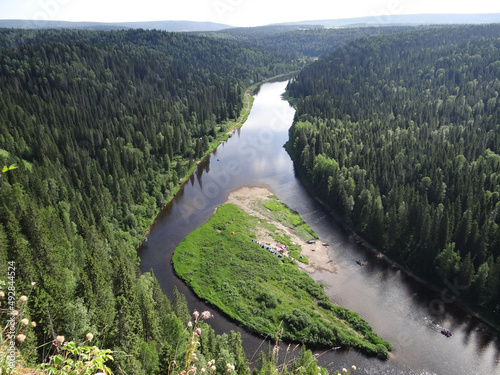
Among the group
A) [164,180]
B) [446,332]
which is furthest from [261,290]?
[164,180]

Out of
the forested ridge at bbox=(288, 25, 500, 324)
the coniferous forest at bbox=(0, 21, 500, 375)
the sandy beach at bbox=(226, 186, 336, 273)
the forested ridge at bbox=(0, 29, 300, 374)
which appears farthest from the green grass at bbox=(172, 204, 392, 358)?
the forested ridge at bbox=(288, 25, 500, 324)

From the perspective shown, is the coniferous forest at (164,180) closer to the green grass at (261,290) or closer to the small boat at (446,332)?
the small boat at (446,332)

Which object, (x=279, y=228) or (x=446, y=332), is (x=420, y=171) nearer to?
(x=279, y=228)

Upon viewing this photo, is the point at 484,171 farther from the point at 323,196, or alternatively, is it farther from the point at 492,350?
the point at 492,350

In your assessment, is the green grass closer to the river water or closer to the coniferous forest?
the river water

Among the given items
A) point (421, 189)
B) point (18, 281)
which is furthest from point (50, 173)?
point (421, 189)

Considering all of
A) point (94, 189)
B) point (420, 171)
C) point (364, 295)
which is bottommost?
point (364, 295)
